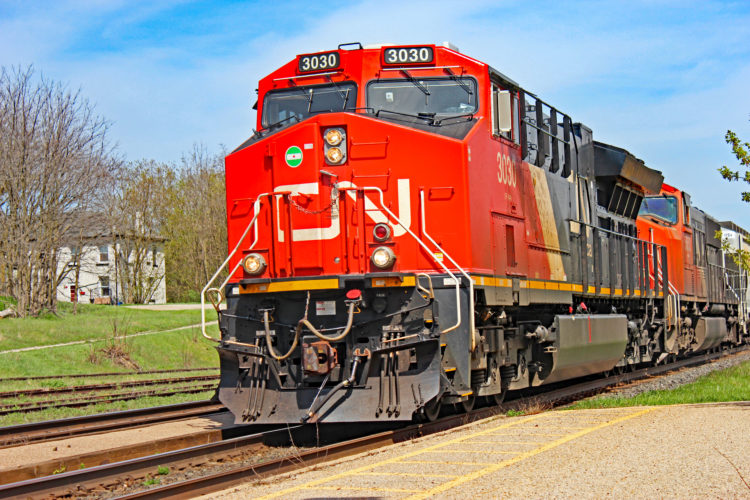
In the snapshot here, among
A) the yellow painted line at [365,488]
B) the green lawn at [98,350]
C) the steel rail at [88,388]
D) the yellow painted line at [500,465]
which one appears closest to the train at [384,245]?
the yellow painted line at [500,465]

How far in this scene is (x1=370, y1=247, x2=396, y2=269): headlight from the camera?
8.88 meters

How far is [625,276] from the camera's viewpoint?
51.3 feet

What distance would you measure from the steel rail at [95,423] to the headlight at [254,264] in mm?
3052

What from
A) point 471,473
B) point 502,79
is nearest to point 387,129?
point 502,79

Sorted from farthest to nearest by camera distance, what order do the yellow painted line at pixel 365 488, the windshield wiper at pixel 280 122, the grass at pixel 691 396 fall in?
1. the grass at pixel 691 396
2. the windshield wiper at pixel 280 122
3. the yellow painted line at pixel 365 488

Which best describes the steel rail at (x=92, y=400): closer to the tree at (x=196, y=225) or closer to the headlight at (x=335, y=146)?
the headlight at (x=335, y=146)

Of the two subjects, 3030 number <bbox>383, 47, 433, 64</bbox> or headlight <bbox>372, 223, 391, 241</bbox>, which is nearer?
headlight <bbox>372, 223, 391, 241</bbox>

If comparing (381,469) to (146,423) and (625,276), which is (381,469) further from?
(625,276)

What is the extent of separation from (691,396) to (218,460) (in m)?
7.14

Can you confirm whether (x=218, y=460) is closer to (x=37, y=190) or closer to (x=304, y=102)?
(x=304, y=102)

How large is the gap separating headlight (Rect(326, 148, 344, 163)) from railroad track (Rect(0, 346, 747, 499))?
10.2 ft

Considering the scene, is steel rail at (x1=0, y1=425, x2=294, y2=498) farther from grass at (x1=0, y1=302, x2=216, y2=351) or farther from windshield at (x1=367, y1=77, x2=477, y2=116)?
Result: grass at (x1=0, y1=302, x2=216, y2=351)

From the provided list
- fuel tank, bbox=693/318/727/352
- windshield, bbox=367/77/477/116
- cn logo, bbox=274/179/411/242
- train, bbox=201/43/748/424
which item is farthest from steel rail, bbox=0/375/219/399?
fuel tank, bbox=693/318/727/352

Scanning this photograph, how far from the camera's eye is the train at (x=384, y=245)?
344 inches
